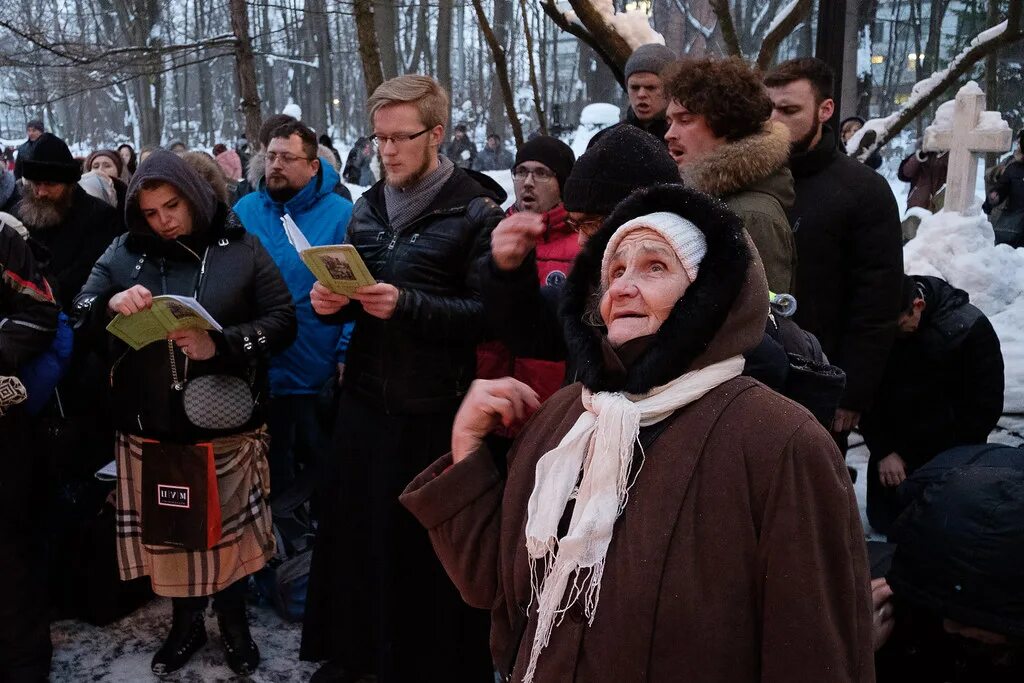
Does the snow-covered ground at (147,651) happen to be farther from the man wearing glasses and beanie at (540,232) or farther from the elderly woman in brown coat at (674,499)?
the elderly woman in brown coat at (674,499)

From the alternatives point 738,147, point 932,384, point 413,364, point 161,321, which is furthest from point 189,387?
point 932,384

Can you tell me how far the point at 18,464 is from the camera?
3.50 metres

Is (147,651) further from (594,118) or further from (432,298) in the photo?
(594,118)

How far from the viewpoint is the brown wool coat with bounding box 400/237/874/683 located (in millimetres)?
1514

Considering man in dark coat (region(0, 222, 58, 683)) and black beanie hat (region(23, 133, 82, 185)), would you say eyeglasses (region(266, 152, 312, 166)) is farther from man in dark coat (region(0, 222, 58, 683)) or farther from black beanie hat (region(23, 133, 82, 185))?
man in dark coat (region(0, 222, 58, 683))

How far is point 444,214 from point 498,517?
5.17 ft

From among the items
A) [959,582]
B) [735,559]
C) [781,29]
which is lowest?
[959,582]

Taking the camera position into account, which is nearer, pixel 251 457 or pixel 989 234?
pixel 251 457

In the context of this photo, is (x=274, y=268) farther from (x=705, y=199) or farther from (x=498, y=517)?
(x=705, y=199)

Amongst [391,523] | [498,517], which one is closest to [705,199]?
[498,517]

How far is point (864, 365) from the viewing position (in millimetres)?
3701

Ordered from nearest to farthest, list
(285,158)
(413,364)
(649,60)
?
(413,364)
(649,60)
(285,158)

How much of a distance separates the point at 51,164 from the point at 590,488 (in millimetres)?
4117

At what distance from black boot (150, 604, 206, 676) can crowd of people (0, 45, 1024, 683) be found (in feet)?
0.05
